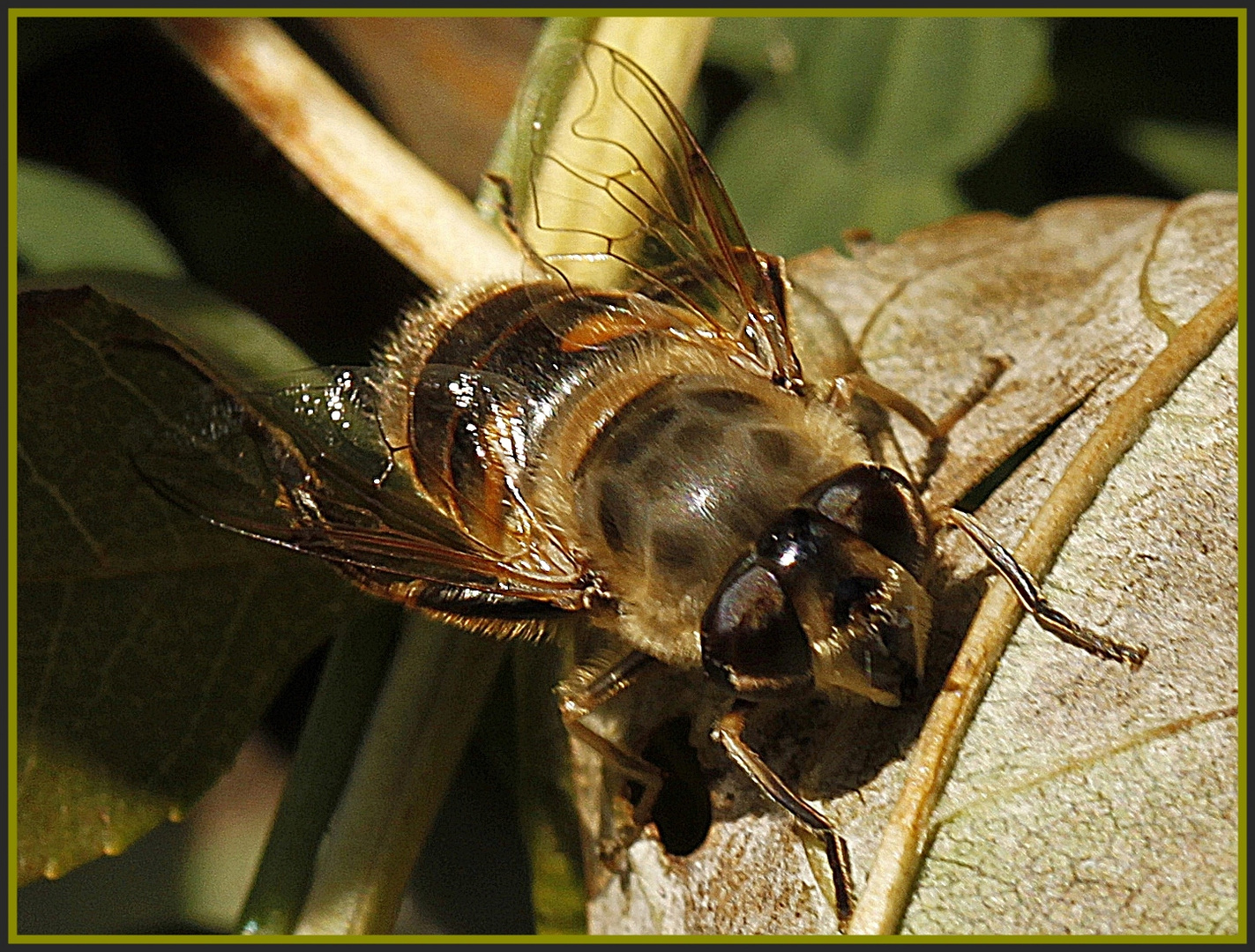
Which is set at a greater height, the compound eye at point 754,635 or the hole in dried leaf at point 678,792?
the compound eye at point 754,635

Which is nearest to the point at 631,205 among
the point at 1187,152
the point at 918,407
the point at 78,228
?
the point at 918,407

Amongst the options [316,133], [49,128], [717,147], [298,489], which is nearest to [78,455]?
[298,489]

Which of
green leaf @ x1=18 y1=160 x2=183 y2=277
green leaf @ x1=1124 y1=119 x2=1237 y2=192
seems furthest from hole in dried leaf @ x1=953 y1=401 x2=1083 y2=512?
green leaf @ x1=18 y1=160 x2=183 y2=277

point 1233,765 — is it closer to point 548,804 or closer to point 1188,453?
point 1188,453

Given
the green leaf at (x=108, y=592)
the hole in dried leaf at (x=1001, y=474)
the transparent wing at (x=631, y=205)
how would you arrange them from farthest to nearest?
the green leaf at (x=108, y=592)
the transparent wing at (x=631, y=205)
the hole in dried leaf at (x=1001, y=474)

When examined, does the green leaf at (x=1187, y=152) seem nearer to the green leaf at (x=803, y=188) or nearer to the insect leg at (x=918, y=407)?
the green leaf at (x=803, y=188)

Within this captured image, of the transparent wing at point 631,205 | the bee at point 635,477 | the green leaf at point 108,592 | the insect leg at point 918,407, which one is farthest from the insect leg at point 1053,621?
the green leaf at point 108,592
